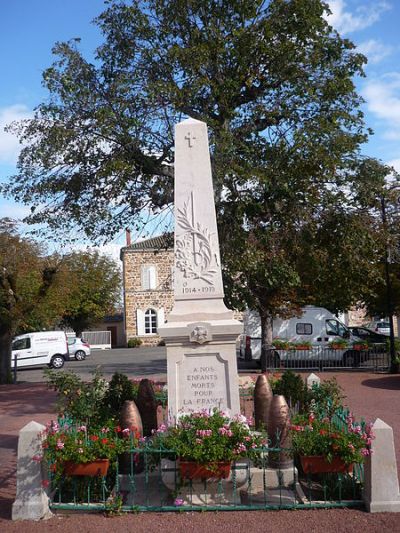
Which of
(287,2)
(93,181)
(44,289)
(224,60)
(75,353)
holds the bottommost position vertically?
(75,353)

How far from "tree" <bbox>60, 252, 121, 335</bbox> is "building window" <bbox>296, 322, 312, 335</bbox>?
23997mm

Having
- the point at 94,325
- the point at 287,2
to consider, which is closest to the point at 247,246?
the point at 287,2

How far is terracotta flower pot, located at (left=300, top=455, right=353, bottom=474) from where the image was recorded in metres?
6.04

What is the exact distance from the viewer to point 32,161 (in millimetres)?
14688

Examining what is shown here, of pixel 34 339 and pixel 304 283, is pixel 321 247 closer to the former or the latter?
pixel 304 283

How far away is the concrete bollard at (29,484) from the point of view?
5.96 meters

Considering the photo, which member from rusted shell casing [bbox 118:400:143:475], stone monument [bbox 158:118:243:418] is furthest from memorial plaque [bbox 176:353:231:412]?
rusted shell casing [bbox 118:400:143:475]

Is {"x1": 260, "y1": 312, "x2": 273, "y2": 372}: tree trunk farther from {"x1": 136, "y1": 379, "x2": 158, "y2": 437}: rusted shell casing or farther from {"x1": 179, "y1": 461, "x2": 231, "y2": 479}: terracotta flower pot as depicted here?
{"x1": 179, "y1": 461, "x2": 231, "y2": 479}: terracotta flower pot

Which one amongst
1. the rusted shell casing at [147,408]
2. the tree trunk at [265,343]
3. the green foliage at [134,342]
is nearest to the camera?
the rusted shell casing at [147,408]

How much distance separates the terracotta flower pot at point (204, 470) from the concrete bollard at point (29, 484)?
55.4 inches

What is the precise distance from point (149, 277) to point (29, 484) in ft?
139

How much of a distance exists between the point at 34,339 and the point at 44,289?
1108 cm

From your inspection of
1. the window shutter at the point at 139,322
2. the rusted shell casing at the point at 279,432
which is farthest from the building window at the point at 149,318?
the rusted shell casing at the point at 279,432

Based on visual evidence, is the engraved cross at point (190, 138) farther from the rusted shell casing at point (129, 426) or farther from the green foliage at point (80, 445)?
the green foliage at point (80, 445)
